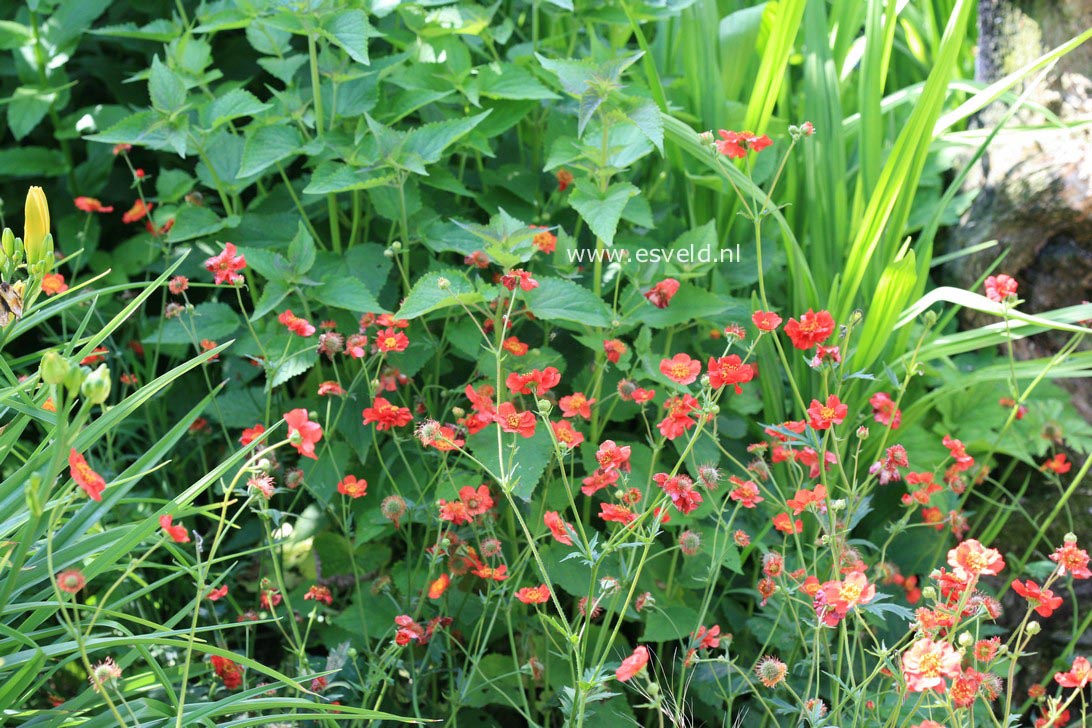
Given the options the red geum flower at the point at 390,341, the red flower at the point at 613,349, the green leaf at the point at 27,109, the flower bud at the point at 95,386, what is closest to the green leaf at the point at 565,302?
the red flower at the point at 613,349

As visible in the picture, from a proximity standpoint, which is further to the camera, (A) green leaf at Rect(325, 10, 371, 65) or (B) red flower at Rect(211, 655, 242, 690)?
(A) green leaf at Rect(325, 10, 371, 65)

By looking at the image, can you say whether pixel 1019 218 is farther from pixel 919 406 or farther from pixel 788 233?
pixel 788 233

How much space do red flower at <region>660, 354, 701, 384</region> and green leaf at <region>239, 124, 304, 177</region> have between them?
0.73 metres

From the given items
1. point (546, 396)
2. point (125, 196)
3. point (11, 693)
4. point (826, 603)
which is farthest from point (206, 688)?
point (125, 196)

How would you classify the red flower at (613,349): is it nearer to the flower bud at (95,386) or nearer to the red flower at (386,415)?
the red flower at (386,415)

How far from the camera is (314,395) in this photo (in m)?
1.85

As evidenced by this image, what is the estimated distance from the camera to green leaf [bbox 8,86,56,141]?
2172mm

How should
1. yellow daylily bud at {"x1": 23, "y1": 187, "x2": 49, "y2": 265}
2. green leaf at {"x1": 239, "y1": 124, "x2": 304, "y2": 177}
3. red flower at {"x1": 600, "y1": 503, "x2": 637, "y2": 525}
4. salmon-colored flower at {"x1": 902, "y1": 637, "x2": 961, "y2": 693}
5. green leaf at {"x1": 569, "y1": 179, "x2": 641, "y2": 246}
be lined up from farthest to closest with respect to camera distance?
green leaf at {"x1": 239, "y1": 124, "x2": 304, "y2": 177}, green leaf at {"x1": 569, "y1": 179, "x2": 641, "y2": 246}, red flower at {"x1": 600, "y1": 503, "x2": 637, "y2": 525}, yellow daylily bud at {"x1": 23, "y1": 187, "x2": 49, "y2": 265}, salmon-colored flower at {"x1": 902, "y1": 637, "x2": 961, "y2": 693}

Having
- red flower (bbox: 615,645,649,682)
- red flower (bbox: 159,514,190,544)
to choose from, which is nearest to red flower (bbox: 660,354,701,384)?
red flower (bbox: 615,645,649,682)

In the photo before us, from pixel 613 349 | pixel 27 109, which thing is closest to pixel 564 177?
pixel 613 349

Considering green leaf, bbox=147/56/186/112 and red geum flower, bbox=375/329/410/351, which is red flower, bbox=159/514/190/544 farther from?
green leaf, bbox=147/56/186/112

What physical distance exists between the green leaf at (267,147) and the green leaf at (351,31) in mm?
185

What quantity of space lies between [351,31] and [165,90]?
34 centimetres

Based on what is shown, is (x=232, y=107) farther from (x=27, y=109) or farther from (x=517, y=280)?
(x=27, y=109)
